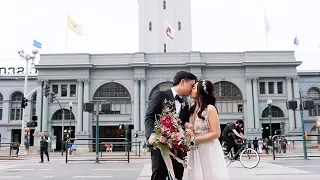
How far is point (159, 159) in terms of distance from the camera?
5145mm

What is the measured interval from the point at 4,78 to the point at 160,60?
90.9ft

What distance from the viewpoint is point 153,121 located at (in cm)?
524

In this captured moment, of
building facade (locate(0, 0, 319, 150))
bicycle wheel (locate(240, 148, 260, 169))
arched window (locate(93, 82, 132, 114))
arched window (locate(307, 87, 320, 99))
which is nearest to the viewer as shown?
bicycle wheel (locate(240, 148, 260, 169))

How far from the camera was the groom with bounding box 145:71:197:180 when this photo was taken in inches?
202

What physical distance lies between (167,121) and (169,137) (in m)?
0.22

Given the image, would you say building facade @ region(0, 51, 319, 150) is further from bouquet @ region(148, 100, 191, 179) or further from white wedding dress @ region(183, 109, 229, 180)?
bouquet @ region(148, 100, 191, 179)

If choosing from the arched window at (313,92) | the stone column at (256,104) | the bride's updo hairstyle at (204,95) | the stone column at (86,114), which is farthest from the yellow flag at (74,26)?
the bride's updo hairstyle at (204,95)

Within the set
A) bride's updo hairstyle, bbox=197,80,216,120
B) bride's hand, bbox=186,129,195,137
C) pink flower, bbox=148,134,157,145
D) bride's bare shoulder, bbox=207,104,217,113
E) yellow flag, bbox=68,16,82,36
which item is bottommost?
pink flower, bbox=148,134,157,145

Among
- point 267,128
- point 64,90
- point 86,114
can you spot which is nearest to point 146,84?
point 86,114

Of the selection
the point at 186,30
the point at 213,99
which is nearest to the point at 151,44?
the point at 186,30

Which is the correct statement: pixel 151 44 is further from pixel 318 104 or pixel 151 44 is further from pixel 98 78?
pixel 318 104

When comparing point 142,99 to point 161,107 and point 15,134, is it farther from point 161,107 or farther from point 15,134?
point 161,107

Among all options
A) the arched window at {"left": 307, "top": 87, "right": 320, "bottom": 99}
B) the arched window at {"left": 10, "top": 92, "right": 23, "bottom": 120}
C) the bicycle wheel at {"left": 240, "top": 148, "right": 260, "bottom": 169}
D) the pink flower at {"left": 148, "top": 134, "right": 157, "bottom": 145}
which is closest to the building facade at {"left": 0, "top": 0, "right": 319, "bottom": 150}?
the arched window at {"left": 307, "top": 87, "right": 320, "bottom": 99}

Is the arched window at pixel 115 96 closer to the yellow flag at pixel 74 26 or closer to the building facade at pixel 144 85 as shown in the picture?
the building facade at pixel 144 85
